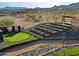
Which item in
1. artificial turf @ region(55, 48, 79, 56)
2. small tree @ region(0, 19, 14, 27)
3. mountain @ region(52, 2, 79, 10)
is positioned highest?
mountain @ region(52, 2, 79, 10)

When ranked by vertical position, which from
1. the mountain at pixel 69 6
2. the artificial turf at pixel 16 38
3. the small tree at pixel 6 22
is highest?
the mountain at pixel 69 6

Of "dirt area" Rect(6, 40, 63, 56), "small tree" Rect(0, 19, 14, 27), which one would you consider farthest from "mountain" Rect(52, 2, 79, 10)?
"small tree" Rect(0, 19, 14, 27)

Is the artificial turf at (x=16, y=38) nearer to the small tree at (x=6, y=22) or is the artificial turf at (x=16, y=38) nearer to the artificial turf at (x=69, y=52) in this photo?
the small tree at (x=6, y=22)

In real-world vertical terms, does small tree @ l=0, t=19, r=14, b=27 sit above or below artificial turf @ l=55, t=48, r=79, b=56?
above

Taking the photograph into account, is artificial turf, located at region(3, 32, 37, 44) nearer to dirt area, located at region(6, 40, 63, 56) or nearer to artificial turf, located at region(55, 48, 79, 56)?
dirt area, located at region(6, 40, 63, 56)

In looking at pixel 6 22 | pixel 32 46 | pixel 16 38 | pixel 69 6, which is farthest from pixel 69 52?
pixel 6 22

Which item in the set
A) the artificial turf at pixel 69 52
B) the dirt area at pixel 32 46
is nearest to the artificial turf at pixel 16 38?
the dirt area at pixel 32 46

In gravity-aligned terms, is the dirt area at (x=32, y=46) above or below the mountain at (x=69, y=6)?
below

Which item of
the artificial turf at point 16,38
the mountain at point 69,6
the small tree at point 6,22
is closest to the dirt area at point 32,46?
the artificial turf at point 16,38

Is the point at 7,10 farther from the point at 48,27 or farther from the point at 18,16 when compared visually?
the point at 48,27

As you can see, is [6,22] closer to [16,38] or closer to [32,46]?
[16,38]

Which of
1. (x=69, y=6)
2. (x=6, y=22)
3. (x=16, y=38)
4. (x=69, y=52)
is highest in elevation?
(x=69, y=6)

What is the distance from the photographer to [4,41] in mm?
4398

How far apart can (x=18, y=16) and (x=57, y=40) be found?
61 centimetres
